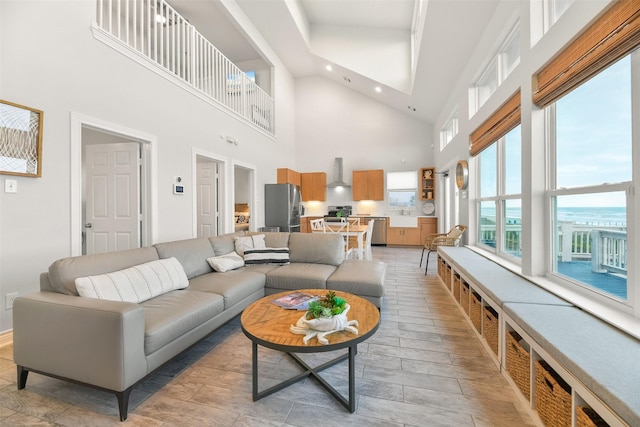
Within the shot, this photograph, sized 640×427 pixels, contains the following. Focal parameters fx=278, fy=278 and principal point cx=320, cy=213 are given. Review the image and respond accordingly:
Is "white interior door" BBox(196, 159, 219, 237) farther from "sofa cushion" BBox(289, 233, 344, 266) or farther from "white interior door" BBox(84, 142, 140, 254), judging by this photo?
"sofa cushion" BBox(289, 233, 344, 266)

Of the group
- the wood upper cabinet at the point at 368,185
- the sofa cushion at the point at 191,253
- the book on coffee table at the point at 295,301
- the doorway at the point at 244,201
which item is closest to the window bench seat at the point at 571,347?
the book on coffee table at the point at 295,301

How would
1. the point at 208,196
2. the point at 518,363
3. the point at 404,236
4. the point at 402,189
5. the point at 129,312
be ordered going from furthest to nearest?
the point at 402,189
the point at 404,236
the point at 208,196
the point at 518,363
the point at 129,312

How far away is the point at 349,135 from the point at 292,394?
7994mm

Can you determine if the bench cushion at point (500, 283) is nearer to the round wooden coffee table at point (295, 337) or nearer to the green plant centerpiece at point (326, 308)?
the round wooden coffee table at point (295, 337)

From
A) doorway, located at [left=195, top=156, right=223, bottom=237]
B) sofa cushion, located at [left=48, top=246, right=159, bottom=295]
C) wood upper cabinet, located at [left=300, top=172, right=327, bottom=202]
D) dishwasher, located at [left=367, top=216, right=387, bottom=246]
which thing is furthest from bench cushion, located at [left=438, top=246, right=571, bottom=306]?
wood upper cabinet, located at [left=300, top=172, right=327, bottom=202]

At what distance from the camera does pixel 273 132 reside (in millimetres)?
7395

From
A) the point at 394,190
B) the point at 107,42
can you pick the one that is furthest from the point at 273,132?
the point at 107,42

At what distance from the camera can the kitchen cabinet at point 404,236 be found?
25.9 ft

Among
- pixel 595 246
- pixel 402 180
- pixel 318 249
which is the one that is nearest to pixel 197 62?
A: pixel 318 249

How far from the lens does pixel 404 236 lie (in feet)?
26.2

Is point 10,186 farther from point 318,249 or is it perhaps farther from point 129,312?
point 318,249

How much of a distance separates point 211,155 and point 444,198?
18.7ft

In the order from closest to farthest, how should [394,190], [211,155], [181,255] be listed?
[181,255]
[211,155]
[394,190]

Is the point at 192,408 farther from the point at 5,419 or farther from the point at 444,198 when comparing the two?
the point at 444,198
